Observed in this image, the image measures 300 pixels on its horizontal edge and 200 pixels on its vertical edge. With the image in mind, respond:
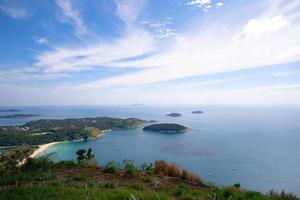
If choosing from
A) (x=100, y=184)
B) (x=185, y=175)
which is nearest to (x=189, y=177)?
(x=185, y=175)

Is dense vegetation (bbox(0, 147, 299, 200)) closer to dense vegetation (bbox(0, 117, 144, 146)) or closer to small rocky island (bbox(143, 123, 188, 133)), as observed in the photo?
dense vegetation (bbox(0, 117, 144, 146))

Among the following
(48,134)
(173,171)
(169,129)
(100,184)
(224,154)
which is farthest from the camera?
(169,129)

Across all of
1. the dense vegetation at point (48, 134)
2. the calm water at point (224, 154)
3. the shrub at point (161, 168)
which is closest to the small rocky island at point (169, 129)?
the calm water at point (224, 154)

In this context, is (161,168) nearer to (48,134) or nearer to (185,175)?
(185,175)

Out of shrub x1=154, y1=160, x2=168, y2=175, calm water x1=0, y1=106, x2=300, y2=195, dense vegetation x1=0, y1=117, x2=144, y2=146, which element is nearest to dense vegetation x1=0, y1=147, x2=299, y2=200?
shrub x1=154, y1=160, x2=168, y2=175

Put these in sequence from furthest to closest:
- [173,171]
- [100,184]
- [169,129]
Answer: [169,129]
[173,171]
[100,184]

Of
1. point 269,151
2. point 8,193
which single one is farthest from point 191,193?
point 269,151

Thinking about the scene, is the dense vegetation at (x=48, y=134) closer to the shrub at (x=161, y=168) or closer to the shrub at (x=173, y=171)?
the shrub at (x=161, y=168)

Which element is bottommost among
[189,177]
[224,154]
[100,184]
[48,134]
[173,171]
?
[224,154]

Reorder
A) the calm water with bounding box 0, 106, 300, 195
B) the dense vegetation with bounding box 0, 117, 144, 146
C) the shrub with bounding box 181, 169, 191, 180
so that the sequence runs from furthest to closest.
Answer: the dense vegetation with bounding box 0, 117, 144, 146
the calm water with bounding box 0, 106, 300, 195
the shrub with bounding box 181, 169, 191, 180
